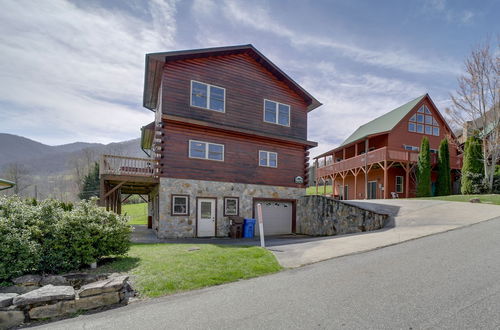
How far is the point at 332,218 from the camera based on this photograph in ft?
50.1

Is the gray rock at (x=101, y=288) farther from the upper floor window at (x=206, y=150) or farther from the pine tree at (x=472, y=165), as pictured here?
the pine tree at (x=472, y=165)

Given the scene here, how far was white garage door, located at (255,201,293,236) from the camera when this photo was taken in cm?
1642

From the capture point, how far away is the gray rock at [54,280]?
5695 millimetres

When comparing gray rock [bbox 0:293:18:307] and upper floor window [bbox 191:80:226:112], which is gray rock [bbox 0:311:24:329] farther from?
upper floor window [bbox 191:80:226:112]

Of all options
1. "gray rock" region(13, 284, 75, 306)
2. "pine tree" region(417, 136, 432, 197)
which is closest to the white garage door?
"pine tree" region(417, 136, 432, 197)

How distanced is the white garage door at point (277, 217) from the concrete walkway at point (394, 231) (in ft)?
16.3

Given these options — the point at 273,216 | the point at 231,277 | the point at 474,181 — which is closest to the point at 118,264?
the point at 231,277

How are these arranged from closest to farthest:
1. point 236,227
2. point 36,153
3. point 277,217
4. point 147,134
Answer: point 236,227 → point 277,217 → point 147,134 → point 36,153

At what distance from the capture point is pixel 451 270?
542 centimetres

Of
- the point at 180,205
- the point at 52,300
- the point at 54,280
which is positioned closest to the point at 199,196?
the point at 180,205

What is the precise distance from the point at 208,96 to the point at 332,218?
31.7ft

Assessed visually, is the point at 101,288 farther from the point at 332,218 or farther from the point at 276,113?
the point at 276,113

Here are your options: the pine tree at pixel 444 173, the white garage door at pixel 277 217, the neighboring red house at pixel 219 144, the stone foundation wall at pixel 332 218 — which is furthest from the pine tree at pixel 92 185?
the pine tree at pixel 444 173

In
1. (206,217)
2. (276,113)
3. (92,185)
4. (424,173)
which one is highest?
(276,113)
